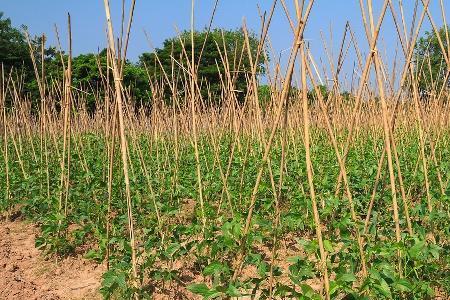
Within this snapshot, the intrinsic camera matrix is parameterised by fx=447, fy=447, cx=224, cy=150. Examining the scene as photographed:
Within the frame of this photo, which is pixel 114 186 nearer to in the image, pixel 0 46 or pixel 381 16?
pixel 381 16

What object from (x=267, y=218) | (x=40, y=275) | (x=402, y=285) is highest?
(x=402, y=285)

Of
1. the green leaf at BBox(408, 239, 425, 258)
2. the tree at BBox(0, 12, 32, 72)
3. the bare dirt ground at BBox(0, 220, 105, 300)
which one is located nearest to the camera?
the green leaf at BBox(408, 239, 425, 258)

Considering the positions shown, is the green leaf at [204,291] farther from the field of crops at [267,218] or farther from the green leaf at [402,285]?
the green leaf at [402,285]

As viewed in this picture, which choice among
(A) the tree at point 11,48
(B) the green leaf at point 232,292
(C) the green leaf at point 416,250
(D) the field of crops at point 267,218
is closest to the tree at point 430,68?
(D) the field of crops at point 267,218

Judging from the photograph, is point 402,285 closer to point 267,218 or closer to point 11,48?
point 267,218

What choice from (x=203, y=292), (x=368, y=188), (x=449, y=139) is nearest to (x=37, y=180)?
(x=368, y=188)

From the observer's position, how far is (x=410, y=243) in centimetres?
231

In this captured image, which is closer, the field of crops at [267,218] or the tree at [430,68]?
the field of crops at [267,218]

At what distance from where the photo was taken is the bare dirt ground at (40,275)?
2.87 metres

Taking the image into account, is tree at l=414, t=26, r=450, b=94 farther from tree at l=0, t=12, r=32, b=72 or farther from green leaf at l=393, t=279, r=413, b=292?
tree at l=0, t=12, r=32, b=72

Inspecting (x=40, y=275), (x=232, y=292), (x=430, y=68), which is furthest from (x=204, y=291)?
(x=430, y=68)

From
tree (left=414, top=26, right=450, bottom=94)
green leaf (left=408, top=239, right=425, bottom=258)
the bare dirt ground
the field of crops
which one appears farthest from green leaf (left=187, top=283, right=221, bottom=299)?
tree (left=414, top=26, right=450, bottom=94)

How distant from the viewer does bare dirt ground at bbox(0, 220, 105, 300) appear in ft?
9.42

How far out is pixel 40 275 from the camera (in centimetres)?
323
